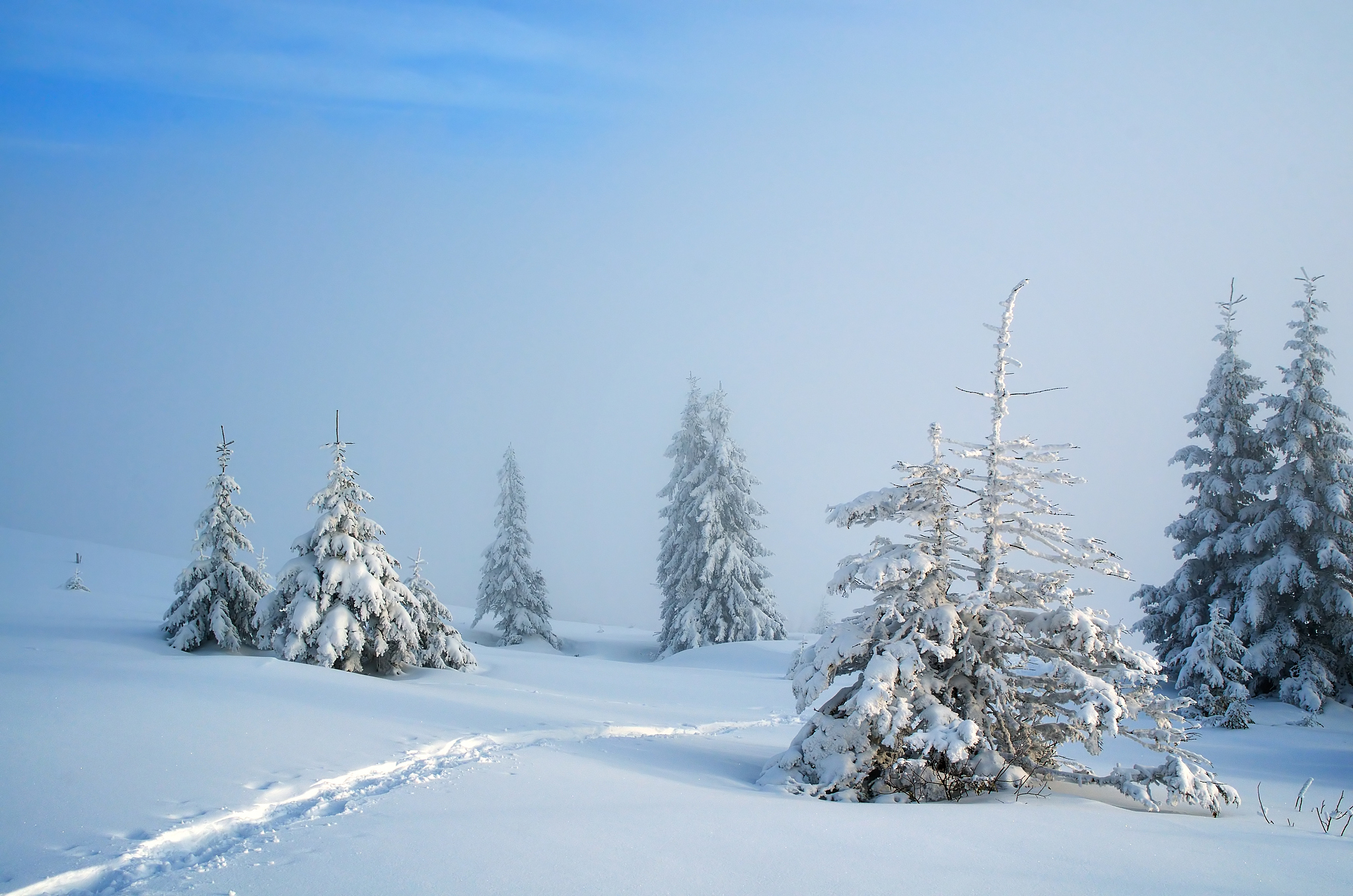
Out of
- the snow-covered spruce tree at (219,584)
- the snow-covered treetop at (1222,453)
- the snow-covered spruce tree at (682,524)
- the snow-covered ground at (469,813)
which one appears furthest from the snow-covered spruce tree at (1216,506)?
the snow-covered spruce tree at (219,584)

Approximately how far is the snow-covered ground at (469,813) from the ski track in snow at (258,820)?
0.08 feet

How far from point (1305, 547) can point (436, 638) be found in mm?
21053

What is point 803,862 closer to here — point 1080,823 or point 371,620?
point 1080,823

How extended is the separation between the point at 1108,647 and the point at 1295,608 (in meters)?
14.4

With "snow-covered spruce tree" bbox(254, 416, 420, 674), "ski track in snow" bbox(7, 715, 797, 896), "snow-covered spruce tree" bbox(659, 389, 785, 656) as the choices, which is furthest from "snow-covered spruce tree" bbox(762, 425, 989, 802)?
"snow-covered spruce tree" bbox(659, 389, 785, 656)

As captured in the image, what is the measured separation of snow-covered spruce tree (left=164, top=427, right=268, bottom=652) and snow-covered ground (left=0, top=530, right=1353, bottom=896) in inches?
101

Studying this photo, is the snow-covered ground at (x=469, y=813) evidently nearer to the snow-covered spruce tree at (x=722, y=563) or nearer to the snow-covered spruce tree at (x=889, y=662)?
the snow-covered spruce tree at (x=889, y=662)

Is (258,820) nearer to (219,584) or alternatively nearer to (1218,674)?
(219,584)

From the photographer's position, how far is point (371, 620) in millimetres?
15711

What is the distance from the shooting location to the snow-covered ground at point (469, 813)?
4965 millimetres

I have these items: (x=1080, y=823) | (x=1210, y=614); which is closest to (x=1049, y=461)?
(x=1080, y=823)

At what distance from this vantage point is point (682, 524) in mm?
34062

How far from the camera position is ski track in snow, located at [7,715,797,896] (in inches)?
188

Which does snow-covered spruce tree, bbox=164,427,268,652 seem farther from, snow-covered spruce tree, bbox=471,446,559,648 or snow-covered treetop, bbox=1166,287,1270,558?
snow-covered treetop, bbox=1166,287,1270,558
